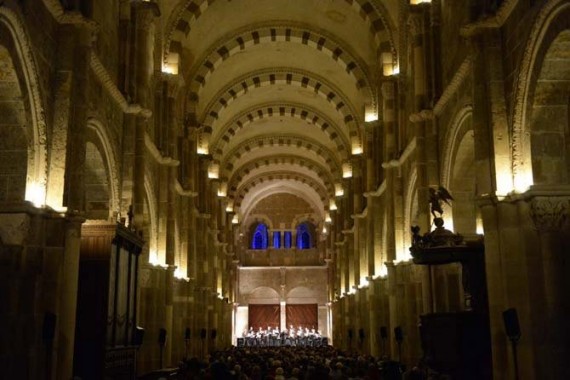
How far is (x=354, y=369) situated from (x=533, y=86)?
329 inches

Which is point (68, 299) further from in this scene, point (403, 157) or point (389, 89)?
point (389, 89)

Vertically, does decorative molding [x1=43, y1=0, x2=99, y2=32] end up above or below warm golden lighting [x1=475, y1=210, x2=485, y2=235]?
above

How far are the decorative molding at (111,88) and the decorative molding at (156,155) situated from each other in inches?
→ 53.7

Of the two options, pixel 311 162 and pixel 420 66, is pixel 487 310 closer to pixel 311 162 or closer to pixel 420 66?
pixel 420 66

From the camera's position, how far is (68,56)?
535 inches

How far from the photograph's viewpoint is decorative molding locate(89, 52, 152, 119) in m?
15.7

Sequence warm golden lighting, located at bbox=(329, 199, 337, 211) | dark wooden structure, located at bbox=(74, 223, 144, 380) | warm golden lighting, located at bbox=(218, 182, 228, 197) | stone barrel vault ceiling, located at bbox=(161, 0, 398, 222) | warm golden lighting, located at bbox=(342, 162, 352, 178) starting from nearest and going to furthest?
dark wooden structure, located at bbox=(74, 223, 144, 380) < stone barrel vault ceiling, located at bbox=(161, 0, 398, 222) < warm golden lighting, located at bbox=(342, 162, 352, 178) < warm golden lighting, located at bbox=(218, 182, 228, 197) < warm golden lighting, located at bbox=(329, 199, 337, 211)

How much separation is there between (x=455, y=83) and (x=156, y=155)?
36.0ft

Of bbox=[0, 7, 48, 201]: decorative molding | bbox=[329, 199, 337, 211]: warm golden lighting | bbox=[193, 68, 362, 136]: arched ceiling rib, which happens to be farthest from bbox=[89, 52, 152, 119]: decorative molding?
bbox=[329, 199, 337, 211]: warm golden lighting

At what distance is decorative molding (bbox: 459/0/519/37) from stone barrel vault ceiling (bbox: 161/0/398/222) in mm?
11765

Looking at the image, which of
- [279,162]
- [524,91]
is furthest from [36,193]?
[279,162]

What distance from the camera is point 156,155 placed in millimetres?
23031

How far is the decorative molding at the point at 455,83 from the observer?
1506 centimetres

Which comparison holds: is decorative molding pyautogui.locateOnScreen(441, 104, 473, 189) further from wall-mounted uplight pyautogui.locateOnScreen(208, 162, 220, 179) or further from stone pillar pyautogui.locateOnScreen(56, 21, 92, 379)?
wall-mounted uplight pyautogui.locateOnScreen(208, 162, 220, 179)
